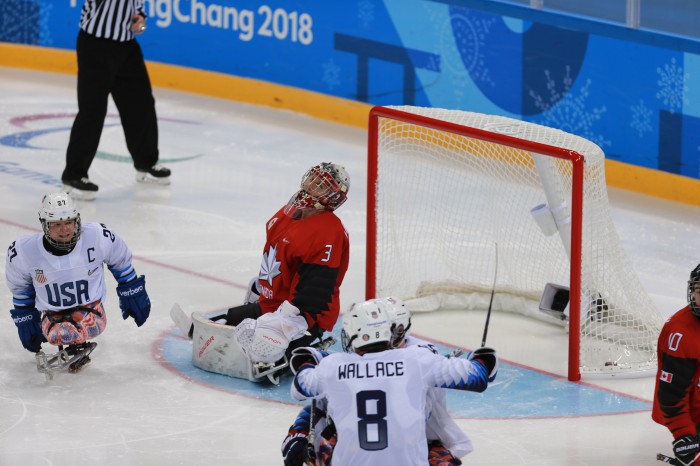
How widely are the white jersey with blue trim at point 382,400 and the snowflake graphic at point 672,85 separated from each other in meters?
4.73

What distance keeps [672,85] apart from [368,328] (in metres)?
4.86

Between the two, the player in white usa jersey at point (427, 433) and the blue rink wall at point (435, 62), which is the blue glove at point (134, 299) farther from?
the blue rink wall at point (435, 62)

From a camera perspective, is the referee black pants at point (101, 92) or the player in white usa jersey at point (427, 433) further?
the referee black pants at point (101, 92)

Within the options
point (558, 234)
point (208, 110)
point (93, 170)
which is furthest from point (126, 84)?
point (558, 234)

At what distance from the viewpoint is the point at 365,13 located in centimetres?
972

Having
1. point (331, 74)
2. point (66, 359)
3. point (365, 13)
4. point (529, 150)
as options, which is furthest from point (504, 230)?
point (331, 74)

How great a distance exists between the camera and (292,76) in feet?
33.9

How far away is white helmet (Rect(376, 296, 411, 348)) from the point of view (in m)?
3.77

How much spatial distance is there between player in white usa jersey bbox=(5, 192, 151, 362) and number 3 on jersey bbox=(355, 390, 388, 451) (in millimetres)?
1885

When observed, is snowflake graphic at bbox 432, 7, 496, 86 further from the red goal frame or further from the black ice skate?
the black ice skate

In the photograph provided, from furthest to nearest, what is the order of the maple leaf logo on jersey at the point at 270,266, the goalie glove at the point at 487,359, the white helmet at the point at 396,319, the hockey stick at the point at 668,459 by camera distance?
the maple leaf logo on jersey at the point at 270,266 → the hockey stick at the point at 668,459 → the goalie glove at the point at 487,359 → the white helmet at the point at 396,319

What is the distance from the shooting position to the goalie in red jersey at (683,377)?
421cm

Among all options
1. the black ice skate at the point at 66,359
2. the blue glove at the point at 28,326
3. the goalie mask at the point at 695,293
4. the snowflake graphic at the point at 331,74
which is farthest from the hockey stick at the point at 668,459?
the snowflake graphic at the point at 331,74

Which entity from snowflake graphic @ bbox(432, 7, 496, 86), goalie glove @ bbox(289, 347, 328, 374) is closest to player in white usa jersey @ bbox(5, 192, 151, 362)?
goalie glove @ bbox(289, 347, 328, 374)
